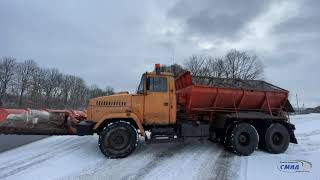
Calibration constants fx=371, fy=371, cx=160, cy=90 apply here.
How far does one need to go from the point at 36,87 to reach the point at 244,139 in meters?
76.2

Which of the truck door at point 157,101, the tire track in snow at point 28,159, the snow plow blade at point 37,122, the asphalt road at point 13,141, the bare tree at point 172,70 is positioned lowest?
the tire track in snow at point 28,159

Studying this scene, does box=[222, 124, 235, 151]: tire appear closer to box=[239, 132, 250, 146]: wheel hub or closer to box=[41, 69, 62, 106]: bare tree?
box=[239, 132, 250, 146]: wheel hub

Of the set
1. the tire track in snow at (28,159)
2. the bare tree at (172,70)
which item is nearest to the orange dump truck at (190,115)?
the bare tree at (172,70)

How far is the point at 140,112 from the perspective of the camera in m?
12.3

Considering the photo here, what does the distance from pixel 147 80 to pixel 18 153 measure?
4955 millimetres

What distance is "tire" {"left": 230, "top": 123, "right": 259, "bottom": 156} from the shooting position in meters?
12.6

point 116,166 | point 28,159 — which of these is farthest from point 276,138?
point 28,159

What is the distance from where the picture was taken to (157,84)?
12.4 meters

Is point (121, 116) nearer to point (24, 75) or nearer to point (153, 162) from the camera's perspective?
point (153, 162)

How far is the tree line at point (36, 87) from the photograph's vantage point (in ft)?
253

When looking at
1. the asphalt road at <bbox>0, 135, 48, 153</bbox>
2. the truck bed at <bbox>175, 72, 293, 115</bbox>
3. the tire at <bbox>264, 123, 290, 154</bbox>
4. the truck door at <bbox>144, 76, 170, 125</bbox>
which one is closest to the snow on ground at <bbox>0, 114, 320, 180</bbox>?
the tire at <bbox>264, 123, 290, 154</bbox>

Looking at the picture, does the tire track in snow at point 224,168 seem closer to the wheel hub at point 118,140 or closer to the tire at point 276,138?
the tire at point 276,138

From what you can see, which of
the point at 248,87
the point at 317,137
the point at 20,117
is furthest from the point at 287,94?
the point at 20,117

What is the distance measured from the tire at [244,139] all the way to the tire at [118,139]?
3.41 metres
